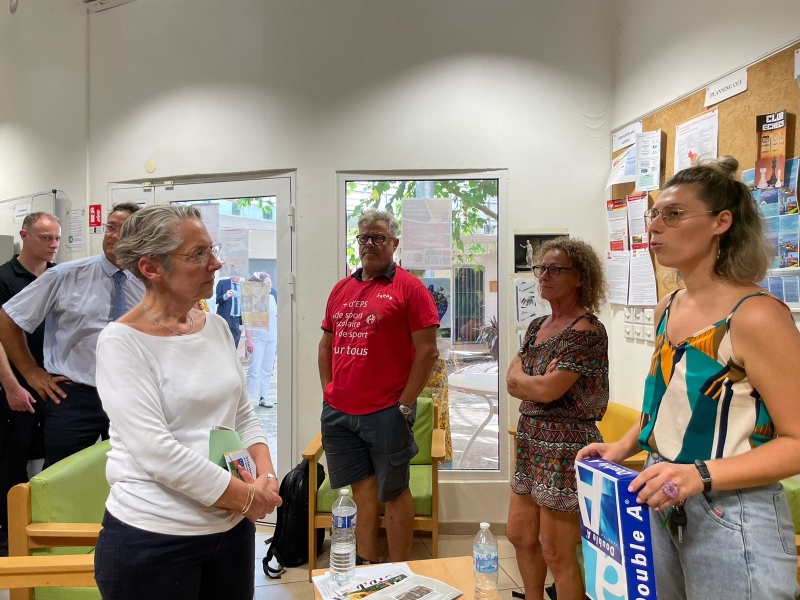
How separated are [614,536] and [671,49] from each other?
239cm

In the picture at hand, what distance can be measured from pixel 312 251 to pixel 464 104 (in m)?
1.26

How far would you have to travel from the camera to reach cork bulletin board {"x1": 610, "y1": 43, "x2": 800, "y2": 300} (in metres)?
1.84

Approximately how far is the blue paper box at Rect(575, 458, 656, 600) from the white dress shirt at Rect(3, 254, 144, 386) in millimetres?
2144

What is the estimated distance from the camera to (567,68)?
3031 mm

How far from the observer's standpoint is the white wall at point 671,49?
1.97 m

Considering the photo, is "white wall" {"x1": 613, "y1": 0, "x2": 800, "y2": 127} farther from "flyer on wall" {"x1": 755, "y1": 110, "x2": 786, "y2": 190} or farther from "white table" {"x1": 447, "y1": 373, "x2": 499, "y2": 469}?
"white table" {"x1": 447, "y1": 373, "x2": 499, "y2": 469}

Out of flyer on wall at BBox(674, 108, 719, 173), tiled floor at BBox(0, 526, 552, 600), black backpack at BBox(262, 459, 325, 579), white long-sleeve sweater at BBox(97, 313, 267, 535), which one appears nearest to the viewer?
white long-sleeve sweater at BBox(97, 313, 267, 535)

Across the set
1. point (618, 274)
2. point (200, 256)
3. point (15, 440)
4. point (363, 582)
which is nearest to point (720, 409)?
point (363, 582)

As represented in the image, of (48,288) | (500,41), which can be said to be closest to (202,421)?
(48,288)

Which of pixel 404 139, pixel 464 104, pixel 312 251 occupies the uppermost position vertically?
pixel 464 104

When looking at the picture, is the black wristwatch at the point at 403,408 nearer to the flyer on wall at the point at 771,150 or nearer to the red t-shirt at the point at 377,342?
the red t-shirt at the point at 377,342

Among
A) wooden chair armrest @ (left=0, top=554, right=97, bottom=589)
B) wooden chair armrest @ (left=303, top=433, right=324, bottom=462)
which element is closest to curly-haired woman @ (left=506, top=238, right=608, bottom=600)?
wooden chair armrest @ (left=303, top=433, right=324, bottom=462)

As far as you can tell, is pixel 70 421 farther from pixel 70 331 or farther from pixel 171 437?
pixel 171 437

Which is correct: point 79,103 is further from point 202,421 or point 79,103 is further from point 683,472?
point 683,472
